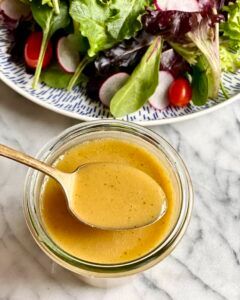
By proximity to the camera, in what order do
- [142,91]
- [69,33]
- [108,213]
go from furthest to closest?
[69,33]
[142,91]
[108,213]

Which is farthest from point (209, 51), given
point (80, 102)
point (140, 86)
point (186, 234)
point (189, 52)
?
point (186, 234)

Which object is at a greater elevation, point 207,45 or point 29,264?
point 207,45

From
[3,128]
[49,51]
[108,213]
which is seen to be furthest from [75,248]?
[49,51]

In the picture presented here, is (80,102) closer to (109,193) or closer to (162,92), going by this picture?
(162,92)

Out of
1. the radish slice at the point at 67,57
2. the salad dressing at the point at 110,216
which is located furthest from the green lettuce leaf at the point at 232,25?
the salad dressing at the point at 110,216

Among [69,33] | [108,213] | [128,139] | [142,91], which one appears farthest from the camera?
[69,33]

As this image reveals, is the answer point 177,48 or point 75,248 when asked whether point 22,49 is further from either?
point 75,248

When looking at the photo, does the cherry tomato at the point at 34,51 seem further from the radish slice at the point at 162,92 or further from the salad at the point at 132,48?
the radish slice at the point at 162,92
